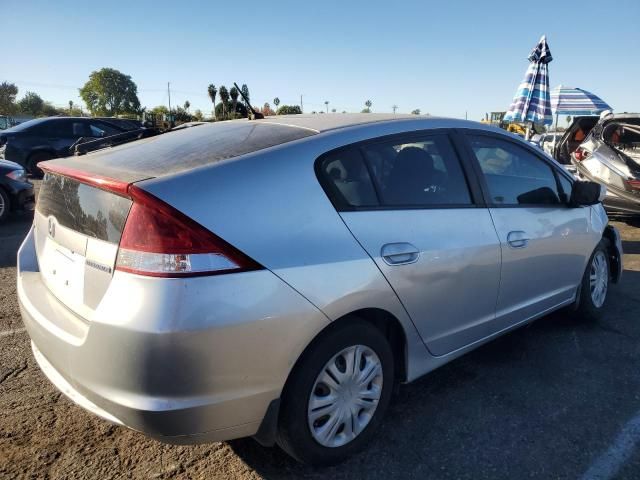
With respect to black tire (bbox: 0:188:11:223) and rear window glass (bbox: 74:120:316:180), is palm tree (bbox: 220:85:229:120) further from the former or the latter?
rear window glass (bbox: 74:120:316:180)

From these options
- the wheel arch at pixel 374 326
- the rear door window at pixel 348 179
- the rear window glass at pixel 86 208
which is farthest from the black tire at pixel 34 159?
the wheel arch at pixel 374 326

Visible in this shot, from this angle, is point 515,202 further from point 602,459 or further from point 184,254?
point 184,254

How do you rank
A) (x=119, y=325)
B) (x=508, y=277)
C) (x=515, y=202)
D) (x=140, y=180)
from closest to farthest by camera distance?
(x=119, y=325), (x=140, y=180), (x=508, y=277), (x=515, y=202)

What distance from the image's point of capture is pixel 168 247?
176cm

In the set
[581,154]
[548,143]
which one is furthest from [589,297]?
[548,143]

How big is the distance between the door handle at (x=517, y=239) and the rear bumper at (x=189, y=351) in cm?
149

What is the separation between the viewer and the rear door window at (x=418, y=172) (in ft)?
7.98

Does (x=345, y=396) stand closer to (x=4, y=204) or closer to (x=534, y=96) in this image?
(x=4, y=204)

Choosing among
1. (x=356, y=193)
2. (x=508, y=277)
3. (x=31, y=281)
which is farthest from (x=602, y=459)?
(x=31, y=281)

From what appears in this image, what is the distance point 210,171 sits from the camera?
1938 mm

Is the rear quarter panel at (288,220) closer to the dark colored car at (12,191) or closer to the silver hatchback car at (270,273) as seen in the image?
the silver hatchback car at (270,273)

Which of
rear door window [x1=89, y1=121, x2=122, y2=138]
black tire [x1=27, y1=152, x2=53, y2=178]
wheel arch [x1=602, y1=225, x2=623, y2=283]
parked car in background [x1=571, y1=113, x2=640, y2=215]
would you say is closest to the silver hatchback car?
wheel arch [x1=602, y1=225, x2=623, y2=283]

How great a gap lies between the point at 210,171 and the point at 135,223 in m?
0.35

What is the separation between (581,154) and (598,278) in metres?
4.74
